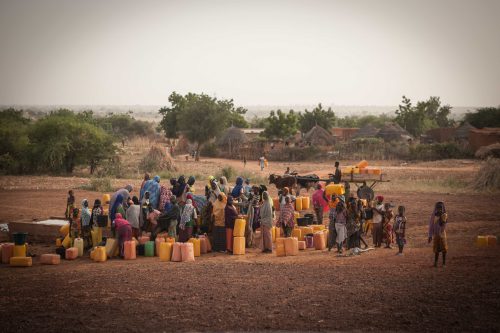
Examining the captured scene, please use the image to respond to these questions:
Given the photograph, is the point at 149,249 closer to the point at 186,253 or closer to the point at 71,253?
the point at 186,253

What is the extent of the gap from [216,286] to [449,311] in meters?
4.19

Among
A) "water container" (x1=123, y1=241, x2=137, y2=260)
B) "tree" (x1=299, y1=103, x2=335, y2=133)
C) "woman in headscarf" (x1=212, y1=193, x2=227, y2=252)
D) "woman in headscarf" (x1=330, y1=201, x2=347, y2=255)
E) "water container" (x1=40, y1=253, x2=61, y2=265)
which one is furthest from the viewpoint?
"tree" (x1=299, y1=103, x2=335, y2=133)

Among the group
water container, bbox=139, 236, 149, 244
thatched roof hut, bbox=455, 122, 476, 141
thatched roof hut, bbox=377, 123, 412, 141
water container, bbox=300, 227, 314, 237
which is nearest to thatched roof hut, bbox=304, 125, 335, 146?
thatched roof hut, bbox=377, 123, 412, 141

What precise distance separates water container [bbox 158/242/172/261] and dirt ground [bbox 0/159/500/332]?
20 cm

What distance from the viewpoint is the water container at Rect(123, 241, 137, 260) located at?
1529 cm

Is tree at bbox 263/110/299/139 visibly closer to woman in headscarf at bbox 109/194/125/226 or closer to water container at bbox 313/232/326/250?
water container at bbox 313/232/326/250

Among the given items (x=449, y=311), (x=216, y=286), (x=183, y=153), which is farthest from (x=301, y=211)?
(x=183, y=153)

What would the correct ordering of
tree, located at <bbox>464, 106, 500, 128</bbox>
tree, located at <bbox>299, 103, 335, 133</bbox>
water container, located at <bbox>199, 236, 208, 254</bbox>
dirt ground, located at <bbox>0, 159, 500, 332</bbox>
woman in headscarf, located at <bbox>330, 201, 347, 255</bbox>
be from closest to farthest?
1. dirt ground, located at <bbox>0, 159, 500, 332</bbox>
2. woman in headscarf, located at <bbox>330, 201, 347, 255</bbox>
3. water container, located at <bbox>199, 236, 208, 254</bbox>
4. tree, located at <bbox>464, 106, 500, 128</bbox>
5. tree, located at <bbox>299, 103, 335, 133</bbox>

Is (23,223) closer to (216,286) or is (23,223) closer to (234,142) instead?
(216,286)

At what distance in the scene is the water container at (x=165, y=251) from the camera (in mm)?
15117

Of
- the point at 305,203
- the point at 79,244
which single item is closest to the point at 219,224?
the point at 79,244

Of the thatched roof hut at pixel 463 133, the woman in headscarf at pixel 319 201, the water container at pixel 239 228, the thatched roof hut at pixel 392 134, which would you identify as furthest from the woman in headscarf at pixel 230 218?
the thatched roof hut at pixel 463 133

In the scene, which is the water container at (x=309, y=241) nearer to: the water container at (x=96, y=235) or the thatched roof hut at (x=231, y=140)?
the water container at (x=96, y=235)

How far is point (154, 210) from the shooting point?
1639 centimetres
